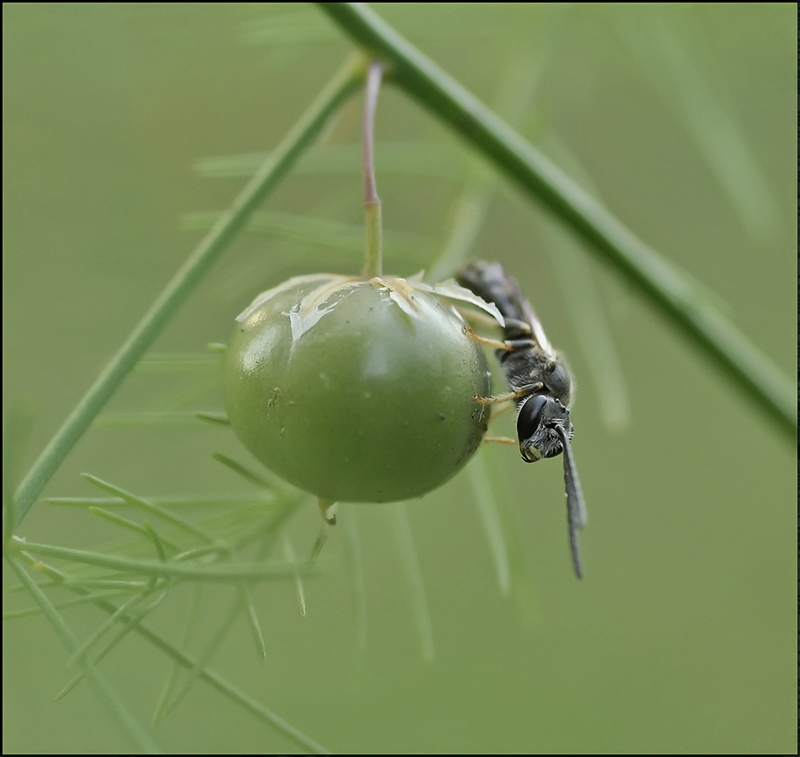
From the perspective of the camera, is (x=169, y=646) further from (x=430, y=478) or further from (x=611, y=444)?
(x=611, y=444)

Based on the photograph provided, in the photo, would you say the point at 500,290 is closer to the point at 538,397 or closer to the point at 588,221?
the point at 588,221

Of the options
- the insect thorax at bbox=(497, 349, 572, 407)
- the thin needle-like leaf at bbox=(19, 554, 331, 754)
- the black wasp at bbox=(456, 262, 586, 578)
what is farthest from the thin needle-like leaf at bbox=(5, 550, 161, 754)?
the insect thorax at bbox=(497, 349, 572, 407)

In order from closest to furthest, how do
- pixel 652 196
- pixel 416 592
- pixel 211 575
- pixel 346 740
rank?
1. pixel 211 575
2. pixel 416 592
3. pixel 346 740
4. pixel 652 196

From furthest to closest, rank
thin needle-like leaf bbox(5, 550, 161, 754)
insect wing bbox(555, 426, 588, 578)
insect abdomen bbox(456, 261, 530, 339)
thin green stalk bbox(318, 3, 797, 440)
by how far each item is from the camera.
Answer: insect abdomen bbox(456, 261, 530, 339) < thin green stalk bbox(318, 3, 797, 440) < insect wing bbox(555, 426, 588, 578) < thin needle-like leaf bbox(5, 550, 161, 754)

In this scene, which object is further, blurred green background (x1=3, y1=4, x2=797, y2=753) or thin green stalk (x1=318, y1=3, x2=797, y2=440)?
blurred green background (x1=3, y1=4, x2=797, y2=753)

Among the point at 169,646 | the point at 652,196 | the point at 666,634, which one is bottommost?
the point at 169,646

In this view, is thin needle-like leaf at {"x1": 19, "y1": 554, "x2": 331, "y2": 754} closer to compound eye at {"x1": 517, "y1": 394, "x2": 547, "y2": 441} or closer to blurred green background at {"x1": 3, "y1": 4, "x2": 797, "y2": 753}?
compound eye at {"x1": 517, "y1": 394, "x2": 547, "y2": 441}

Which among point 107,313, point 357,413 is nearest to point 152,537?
point 357,413
